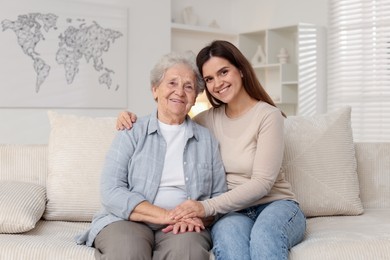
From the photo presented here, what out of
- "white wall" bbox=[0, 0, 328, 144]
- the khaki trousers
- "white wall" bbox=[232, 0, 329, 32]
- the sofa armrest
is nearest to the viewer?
the khaki trousers

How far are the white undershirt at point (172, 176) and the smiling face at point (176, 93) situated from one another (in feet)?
0.24

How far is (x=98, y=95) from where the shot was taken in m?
5.15

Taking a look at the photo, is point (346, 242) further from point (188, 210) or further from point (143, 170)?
point (143, 170)

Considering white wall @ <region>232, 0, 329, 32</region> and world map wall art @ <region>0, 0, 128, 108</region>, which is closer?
world map wall art @ <region>0, 0, 128, 108</region>

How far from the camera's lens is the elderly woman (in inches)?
74.9

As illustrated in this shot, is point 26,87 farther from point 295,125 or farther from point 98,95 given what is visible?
point 295,125

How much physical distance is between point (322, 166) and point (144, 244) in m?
1.04

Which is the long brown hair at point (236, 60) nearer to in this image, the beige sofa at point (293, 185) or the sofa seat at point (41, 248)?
the beige sofa at point (293, 185)

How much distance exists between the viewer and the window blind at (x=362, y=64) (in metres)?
4.97

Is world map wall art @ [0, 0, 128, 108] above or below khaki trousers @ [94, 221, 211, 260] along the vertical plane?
above

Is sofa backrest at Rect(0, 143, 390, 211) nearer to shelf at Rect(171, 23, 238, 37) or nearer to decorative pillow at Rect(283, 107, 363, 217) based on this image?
decorative pillow at Rect(283, 107, 363, 217)

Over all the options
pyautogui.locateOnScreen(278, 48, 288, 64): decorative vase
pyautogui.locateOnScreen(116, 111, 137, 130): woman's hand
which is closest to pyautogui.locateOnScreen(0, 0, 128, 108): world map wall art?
pyautogui.locateOnScreen(278, 48, 288, 64): decorative vase

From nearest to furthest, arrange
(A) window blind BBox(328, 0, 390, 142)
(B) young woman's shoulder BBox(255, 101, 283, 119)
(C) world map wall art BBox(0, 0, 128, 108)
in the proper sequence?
(B) young woman's shoulder BBox(255, 101, 283, 119) → (C) world map wall art BBox(0, 0, 128, 108) → (A) window blind BBox(328, 0, 390, 142)

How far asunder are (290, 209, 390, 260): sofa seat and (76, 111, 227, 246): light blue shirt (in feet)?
1.30
